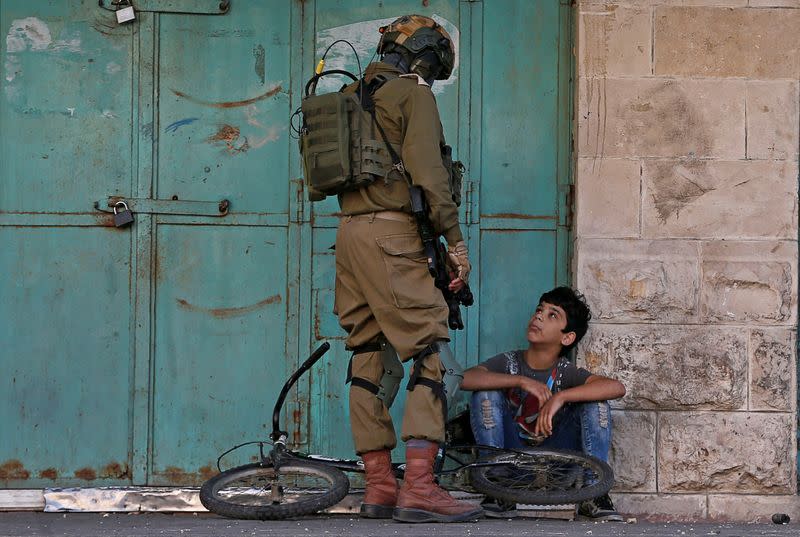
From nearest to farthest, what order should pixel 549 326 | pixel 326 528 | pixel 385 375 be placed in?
pixel 326 528 < pixel 385 375 < pixel 549 326

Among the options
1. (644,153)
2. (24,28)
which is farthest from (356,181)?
(24,28)

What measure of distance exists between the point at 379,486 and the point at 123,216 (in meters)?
1.94

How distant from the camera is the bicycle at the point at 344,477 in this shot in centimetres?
620

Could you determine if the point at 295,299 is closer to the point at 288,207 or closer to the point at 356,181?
the point at 288,207

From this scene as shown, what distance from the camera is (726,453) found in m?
6.89

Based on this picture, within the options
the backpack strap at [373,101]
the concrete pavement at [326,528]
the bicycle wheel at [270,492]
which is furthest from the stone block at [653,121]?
the bicycle wheel at [270,492]

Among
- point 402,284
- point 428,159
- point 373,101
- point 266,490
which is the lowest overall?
point 266,490

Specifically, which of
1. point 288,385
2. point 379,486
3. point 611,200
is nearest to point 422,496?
point 379,486

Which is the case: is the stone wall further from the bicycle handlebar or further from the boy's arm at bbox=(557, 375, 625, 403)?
the bicycle handlebar

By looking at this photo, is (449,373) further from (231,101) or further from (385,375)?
(231,101)

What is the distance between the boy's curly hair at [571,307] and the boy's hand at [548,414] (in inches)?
15.3

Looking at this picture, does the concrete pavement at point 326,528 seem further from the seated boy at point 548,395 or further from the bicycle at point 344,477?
the seated boy at point 548,395

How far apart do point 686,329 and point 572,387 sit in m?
0.69

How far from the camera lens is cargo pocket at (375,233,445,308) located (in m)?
6.03
